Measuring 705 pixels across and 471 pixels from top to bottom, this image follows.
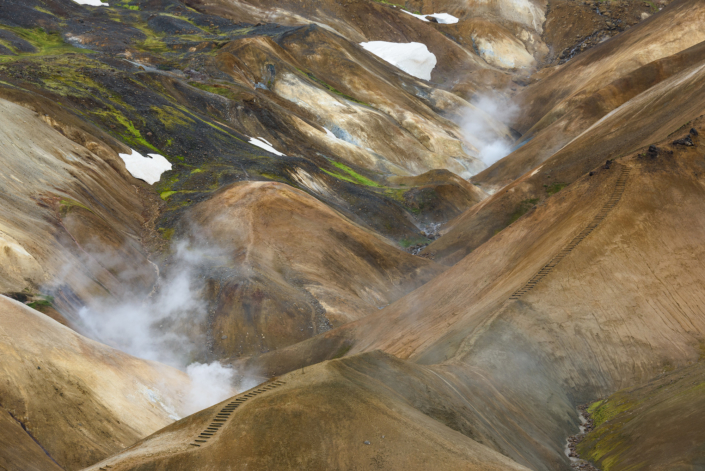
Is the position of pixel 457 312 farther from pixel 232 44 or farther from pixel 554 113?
pixel 232 44

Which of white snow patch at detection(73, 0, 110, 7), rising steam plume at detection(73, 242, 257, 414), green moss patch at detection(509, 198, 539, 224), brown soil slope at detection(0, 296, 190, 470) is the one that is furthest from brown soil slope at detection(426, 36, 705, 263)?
white snow patch at detection(73, 0, 110, 7)

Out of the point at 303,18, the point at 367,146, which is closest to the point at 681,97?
the point at 367,146

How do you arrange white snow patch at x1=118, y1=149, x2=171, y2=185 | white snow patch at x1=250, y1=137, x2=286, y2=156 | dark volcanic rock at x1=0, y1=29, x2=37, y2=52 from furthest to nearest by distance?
dark volcanic rock at x1=0, y1=29, x2=37, y2=52 → white snow patch at x1=250, y1=137, x2=286, y2=156 → white snow patch at x1=118, y1=149, x2=171, y2=185

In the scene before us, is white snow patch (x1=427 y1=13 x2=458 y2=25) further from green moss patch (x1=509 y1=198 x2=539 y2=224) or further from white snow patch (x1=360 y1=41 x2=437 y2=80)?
green moss patch (x1=509 y1=198 x2=539 y2=224)

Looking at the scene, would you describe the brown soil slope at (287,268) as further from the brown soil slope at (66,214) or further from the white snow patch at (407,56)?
the white snow patch at (407,56)

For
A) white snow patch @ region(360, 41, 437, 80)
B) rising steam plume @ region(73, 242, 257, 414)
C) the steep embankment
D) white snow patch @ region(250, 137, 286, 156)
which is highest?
the steep embankment
